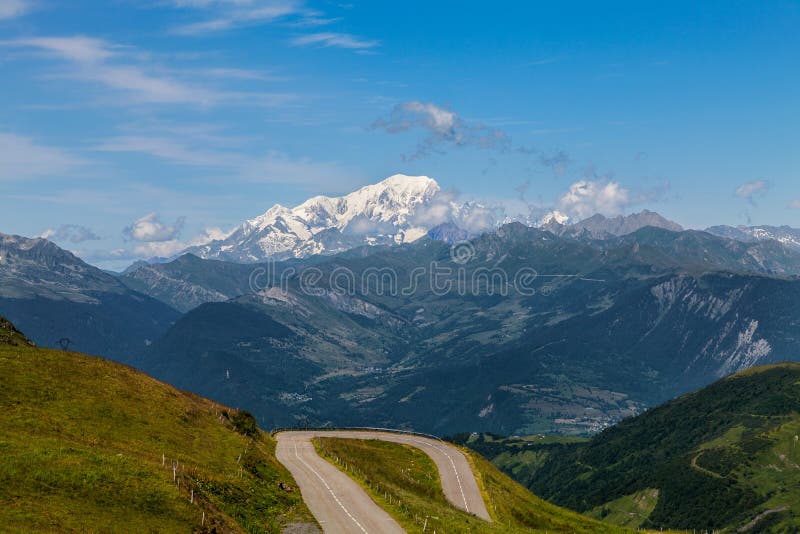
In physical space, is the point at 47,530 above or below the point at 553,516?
above

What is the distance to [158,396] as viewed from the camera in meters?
116

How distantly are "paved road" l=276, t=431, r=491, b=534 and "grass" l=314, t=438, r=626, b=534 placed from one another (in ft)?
5.69

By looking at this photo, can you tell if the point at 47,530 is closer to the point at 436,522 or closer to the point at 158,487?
the point at 158,487

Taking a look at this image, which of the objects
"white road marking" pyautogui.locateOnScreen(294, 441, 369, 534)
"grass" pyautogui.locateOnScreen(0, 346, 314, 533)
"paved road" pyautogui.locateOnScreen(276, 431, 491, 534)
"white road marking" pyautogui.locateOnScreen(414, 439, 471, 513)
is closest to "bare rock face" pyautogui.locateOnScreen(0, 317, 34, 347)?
"grass" pyautogui.locateOnScreen(0, 346, 314, 533)

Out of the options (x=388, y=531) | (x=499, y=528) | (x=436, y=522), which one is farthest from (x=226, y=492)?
(x=499, y=528)

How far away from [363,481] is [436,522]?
22454 millimetres

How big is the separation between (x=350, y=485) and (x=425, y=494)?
18084 millimetres

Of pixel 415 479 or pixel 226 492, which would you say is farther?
pixel 415 479

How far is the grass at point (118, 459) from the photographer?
65062 mm

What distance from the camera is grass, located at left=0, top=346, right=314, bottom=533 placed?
213 ft

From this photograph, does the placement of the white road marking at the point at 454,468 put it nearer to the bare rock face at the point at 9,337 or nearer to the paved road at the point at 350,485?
the paved road at the point at 350,485

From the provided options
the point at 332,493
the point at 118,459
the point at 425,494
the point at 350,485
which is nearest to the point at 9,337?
the point at 118,459

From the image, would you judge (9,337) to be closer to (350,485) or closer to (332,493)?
(350,485)

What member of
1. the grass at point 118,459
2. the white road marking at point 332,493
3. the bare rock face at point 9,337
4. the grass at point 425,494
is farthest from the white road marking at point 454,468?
the bare rock face at point 9,337
